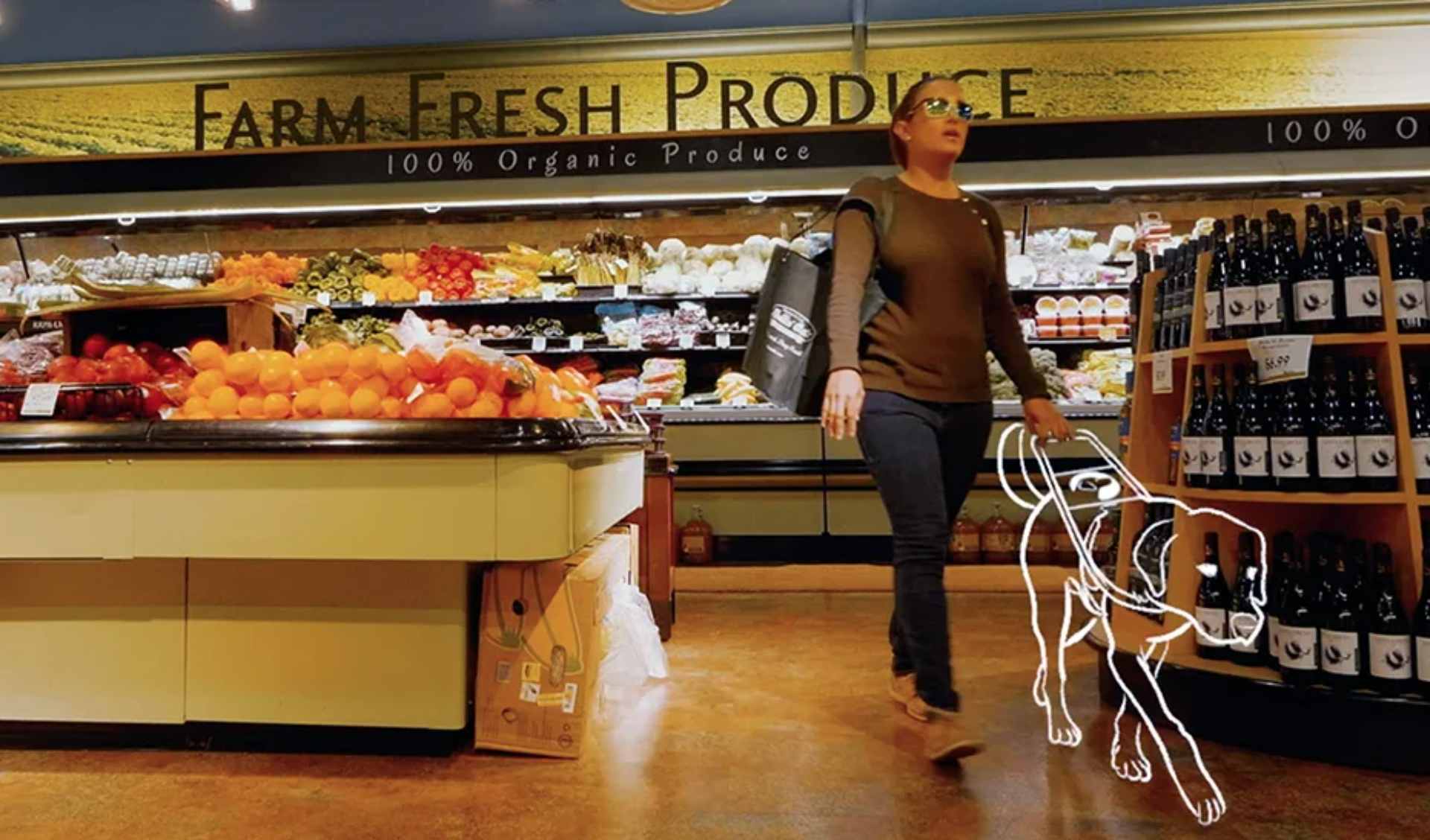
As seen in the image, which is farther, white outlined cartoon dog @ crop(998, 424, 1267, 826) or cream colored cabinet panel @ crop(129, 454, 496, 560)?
cream colored cabinet panel @ crop(129, 454, 496, 560)

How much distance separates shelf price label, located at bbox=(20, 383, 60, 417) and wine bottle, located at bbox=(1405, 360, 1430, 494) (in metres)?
3.48

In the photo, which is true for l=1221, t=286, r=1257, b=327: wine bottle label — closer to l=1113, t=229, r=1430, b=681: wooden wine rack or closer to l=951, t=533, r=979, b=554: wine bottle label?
l=1113, t=229, r=1430, b=681: wooden wine rack

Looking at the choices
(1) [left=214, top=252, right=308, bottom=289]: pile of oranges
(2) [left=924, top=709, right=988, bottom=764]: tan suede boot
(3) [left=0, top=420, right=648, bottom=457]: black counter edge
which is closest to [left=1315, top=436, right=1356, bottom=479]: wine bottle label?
(2) [left=924, top=709, right=988, bottom=764]: tan suede boot

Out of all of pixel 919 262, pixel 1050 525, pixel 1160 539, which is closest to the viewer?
pixel 919 262

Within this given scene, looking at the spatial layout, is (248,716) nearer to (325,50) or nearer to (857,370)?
A: (857,370)

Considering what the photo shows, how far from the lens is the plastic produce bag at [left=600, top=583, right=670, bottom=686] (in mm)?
2889

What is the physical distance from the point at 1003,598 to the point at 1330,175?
2823 mm

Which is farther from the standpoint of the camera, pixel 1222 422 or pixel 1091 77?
pixel 1091 77

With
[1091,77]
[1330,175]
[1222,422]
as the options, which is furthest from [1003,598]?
[1091,77]

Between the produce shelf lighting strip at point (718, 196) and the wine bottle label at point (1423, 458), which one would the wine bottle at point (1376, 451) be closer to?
the wine bottle label at point (1423, 458)

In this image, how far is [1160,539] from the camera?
279 cm

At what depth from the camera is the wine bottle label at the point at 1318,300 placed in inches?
92.7

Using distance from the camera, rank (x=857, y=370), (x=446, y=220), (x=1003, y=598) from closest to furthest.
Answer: (x=857, y=370), (x=1003, y=598), (x=446, y=220)

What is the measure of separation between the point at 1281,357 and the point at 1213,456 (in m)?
0.33
